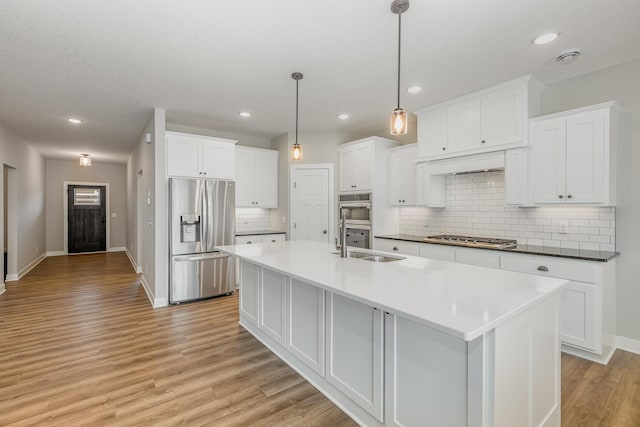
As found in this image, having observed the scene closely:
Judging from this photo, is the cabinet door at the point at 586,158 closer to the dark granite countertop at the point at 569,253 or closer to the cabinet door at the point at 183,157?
the dark granite countertop at the point at 569,253

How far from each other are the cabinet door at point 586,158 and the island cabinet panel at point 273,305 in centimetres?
278

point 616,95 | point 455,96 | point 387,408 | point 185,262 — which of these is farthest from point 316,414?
point 616,95

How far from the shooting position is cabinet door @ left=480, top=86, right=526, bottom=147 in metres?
3.20

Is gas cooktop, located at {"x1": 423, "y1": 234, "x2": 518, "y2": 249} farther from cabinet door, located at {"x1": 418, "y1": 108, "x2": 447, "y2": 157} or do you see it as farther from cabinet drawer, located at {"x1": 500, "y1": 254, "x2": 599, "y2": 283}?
cabinet door, located at {"x1": 418, "y1": 108, "x2": 447, "y2": 157}

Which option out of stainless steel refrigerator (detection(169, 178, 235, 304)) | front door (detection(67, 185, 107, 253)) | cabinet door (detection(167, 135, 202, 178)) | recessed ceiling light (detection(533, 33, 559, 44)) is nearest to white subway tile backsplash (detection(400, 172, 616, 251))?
recessed ceiling light (detection(533, 33, 559, 44))

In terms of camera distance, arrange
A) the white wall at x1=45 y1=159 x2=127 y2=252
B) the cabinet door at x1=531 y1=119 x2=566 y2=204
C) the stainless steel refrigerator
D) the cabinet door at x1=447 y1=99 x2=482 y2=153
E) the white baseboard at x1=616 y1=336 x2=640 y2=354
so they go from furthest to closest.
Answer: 1. the white wall at x1=45 y1=159 x2=127 y2=252
2. the stainless steel refrigerator
3. the cabinet door at x1=447 y1=99 x2=482 y2=153
4. the cabinet door at x1=531 y1=119 x2=566 y2=204
5. the white baseboard at x1=616 y1=336 x2=640 y2=354

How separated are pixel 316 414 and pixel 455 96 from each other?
3.48 metres

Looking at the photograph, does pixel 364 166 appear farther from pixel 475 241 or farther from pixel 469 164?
pixel 475 241

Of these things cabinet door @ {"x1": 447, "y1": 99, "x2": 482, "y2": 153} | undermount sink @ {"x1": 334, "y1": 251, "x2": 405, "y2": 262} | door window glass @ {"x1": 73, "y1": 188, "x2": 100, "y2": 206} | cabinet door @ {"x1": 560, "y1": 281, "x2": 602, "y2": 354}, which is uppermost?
cabinet door @ {"x1": 447, "y1": 99, "x2": 482, "y2": 153}

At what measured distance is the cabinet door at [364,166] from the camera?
4.72 m

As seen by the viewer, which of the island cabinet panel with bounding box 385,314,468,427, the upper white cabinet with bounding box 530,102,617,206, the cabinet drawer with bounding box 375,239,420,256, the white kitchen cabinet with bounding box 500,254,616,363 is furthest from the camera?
the cabinet drawer with bounding box 375,239,420,256

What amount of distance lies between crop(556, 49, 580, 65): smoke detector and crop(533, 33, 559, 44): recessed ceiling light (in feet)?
1.13

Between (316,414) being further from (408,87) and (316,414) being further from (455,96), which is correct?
(455,96)

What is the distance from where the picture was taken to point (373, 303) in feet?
4.77
